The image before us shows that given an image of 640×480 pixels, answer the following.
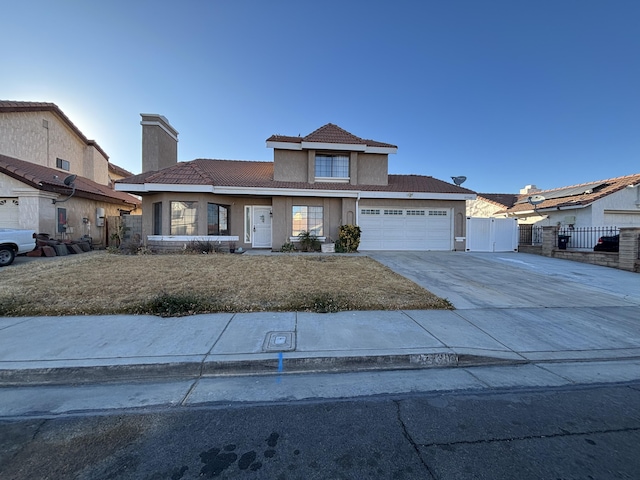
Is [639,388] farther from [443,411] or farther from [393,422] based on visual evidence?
[393,422]

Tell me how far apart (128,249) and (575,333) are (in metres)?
14.7

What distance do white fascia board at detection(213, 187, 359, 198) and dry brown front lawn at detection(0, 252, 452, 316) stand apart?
4173 millimetres

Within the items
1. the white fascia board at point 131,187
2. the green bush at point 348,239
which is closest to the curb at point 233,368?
the green bush at point 348,239

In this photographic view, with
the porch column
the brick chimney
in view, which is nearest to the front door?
the brick chimney

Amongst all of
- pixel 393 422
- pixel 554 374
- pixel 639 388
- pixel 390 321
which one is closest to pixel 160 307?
pixel 390 321

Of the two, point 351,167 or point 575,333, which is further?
point 351,167

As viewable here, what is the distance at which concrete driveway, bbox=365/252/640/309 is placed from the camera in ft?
21.6

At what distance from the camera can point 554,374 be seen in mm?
3627

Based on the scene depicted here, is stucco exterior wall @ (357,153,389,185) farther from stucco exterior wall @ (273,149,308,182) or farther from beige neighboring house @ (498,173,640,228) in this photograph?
beige neighboring house @ (498,173,640,228)

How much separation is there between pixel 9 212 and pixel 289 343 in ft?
53.7

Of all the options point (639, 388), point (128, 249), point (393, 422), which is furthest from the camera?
point (128, 249)

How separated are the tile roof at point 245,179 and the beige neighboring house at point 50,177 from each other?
395 centimetres

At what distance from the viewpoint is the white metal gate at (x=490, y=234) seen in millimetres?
15664

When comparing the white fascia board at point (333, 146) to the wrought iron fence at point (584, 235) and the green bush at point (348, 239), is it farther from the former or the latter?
the wrought iron fence at point (584, 235)
